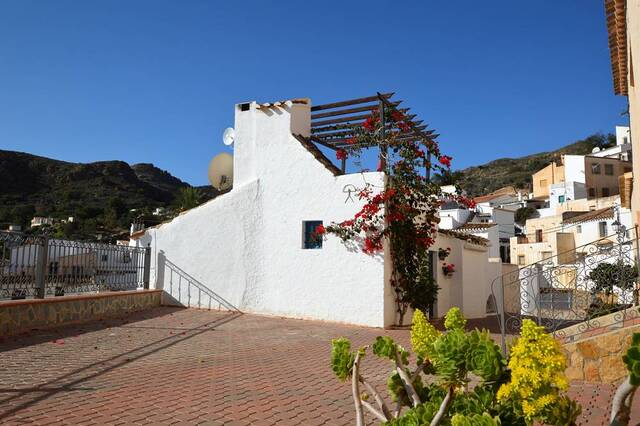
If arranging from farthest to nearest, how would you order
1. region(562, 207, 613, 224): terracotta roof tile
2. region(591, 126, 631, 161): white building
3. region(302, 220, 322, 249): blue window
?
region(591, 126, 631, 161): white building
region(562, 207, 613, 224): terracotta roof tile
region(302, 220, 322, 249): blue window

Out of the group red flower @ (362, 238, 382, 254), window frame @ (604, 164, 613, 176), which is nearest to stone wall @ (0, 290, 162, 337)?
red flower @ (362, 238, 382, 254)

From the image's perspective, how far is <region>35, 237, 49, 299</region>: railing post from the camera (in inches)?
382

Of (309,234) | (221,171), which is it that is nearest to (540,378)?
(309,234)

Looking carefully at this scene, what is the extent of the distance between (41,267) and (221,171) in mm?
8727

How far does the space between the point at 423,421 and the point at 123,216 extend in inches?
1914

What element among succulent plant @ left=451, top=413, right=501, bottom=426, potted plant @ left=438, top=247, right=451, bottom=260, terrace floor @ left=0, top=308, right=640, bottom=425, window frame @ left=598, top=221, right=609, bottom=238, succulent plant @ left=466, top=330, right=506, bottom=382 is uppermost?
window frame @ left=598, top=221, right=609, bottom=238

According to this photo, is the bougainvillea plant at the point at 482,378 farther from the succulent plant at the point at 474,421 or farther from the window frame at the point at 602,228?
→ the window frame at the point at 602,228

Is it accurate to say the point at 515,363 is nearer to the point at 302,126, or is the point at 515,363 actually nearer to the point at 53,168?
the point at 302,126

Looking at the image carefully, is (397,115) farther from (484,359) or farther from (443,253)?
(484,359)

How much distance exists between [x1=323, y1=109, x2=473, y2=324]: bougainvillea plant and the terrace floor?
172 centimetres

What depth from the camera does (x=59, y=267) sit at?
10.4 meters

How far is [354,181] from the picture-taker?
39.2 ft

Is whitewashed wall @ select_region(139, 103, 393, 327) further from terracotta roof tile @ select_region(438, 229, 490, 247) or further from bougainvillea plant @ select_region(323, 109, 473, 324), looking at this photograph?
terracotta roof tile @ select_region(438, 229, 490, 247)

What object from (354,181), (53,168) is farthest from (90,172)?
(354,181)
